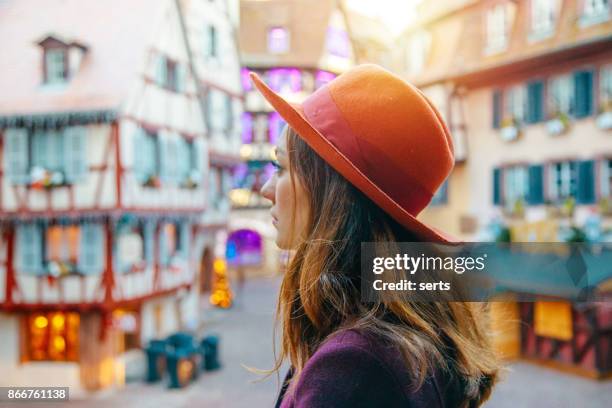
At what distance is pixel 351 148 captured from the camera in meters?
0.54

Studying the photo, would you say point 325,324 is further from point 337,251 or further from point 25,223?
point 25,223

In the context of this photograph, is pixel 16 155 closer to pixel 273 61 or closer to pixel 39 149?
pixel 39 149

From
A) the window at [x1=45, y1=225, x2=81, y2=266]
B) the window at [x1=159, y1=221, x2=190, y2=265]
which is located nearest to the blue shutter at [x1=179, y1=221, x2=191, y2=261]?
the window at [x1=159, y1=221, x2=190, y2=265]

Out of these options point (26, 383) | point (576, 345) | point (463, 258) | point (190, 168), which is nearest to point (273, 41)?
point (190, 168)

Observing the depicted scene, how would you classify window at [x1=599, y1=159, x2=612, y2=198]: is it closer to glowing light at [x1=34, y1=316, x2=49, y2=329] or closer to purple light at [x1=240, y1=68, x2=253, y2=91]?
purple light at [x1=240, y1=68, x2=253, y2=91]

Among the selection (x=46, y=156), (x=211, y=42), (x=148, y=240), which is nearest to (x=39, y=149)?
(x=46, y=156)

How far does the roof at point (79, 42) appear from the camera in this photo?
315 centimetres

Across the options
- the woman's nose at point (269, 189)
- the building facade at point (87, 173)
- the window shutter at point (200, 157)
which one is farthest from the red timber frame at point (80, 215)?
the woman's nose at point (269, 189)

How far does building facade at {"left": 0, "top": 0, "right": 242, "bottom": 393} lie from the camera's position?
342 centimetres

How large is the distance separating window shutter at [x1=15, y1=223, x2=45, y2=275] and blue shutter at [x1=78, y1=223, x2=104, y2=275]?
26 centimetres

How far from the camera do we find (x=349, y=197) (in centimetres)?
54

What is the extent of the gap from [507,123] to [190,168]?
101 inches

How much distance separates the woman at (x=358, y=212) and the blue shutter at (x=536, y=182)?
3.64 m

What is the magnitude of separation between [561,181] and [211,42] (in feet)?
9.26
